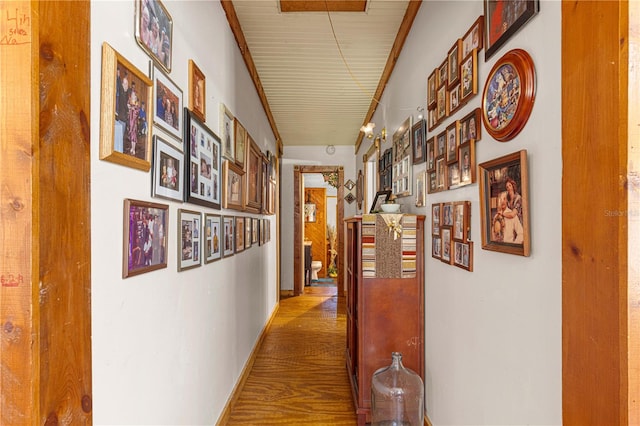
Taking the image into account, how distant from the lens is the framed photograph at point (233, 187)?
2048 millimetres

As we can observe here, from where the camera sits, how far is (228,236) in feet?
7.04

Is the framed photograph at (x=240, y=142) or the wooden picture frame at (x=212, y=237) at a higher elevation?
the framed photograph at (x=240, y=142)

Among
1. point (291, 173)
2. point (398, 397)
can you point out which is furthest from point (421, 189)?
point (291, 173)

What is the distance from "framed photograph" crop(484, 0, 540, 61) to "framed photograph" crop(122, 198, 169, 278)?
1.31m

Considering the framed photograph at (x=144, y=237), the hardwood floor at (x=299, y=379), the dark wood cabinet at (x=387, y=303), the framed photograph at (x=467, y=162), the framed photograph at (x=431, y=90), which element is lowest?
the hardwood floor at (x=299, y=379)

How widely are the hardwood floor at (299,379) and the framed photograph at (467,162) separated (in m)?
1.70

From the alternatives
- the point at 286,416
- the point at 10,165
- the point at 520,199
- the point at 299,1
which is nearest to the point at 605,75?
the point at 520,199

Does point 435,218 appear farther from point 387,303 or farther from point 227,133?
point 227,133

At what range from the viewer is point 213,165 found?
1.82m

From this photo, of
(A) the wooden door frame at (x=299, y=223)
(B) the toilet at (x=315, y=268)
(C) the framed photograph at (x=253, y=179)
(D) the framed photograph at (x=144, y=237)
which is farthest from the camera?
(B) the toilet at (x=315, y=268)

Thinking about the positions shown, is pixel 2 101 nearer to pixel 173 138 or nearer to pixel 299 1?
pixel 173 138

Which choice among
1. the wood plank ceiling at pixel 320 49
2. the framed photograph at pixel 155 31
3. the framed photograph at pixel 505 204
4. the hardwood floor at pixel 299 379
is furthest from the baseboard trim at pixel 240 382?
the wood plank ceiling at pixel 320 49

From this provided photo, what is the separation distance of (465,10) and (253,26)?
5.33 feet

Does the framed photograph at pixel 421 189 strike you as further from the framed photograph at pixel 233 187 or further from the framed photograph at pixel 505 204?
the framed photograph at pixel 233 187
